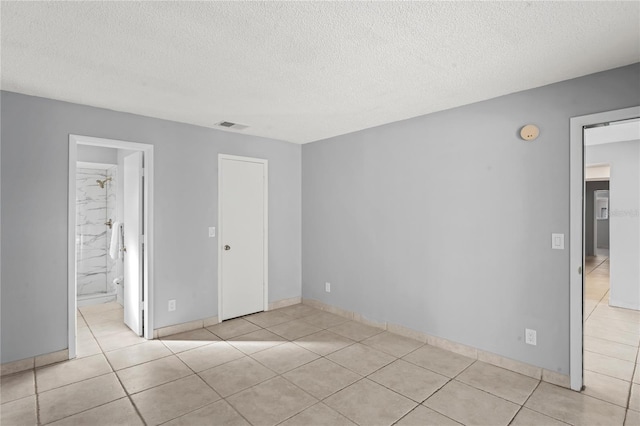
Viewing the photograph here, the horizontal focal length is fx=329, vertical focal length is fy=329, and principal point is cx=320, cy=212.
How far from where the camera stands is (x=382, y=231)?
406cm

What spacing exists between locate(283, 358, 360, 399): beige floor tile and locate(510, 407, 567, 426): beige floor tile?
1190 mm

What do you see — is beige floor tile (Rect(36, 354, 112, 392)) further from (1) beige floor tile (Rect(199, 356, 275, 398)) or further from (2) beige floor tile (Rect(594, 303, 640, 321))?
(2) beige floor tile (Rect(594, 303, 640, 321))

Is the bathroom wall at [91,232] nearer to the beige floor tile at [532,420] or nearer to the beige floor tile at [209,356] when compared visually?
the beige floor tile at [209,356]

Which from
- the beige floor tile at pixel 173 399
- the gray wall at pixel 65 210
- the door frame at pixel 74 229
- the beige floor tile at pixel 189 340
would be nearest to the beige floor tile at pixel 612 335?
the gray wall at pixel 65 210

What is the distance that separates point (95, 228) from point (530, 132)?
6488mm

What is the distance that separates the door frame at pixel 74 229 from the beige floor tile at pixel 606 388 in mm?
4203

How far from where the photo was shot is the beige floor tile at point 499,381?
2.59 meters

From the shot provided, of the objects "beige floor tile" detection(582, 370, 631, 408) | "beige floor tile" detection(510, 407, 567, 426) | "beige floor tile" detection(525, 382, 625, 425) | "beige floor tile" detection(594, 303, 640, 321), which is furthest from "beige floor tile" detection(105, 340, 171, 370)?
"beige floor tile" detection(594, 303, 640, 321)

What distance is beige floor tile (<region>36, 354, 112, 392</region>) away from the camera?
275 centimetres

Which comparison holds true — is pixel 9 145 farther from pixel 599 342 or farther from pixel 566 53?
pixel 599 342

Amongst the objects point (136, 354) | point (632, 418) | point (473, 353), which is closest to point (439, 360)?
point (473, 353)

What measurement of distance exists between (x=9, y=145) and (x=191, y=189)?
5.38ft

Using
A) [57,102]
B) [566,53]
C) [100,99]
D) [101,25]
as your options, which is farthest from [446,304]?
[57,102]

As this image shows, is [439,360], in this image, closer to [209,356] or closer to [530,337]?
[530,337]
